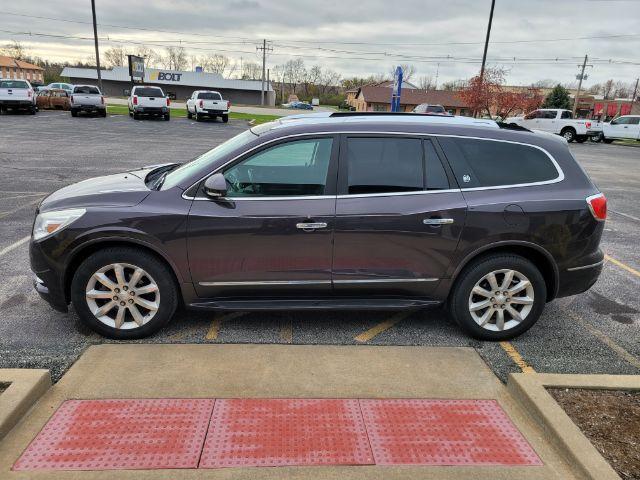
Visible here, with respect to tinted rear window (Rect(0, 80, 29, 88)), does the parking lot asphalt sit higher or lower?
lower

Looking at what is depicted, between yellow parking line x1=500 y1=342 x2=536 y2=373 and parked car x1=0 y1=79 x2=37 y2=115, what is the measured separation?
29.9 metres

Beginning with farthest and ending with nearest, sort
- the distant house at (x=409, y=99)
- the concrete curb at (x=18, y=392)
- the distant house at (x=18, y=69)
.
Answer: the distant house at (x=18, y=69), the distant house at (x=409, y=99), the concrete curb at (x=18, y=392)

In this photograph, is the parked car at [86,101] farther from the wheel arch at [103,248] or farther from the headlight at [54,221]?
the wheel arch at [103,248]

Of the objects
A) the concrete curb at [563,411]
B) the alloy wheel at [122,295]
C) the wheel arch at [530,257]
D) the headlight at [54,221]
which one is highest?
the headlight at [54,221]

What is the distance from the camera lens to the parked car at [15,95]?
26.4 m

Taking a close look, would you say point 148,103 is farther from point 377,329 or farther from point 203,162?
point 377,329

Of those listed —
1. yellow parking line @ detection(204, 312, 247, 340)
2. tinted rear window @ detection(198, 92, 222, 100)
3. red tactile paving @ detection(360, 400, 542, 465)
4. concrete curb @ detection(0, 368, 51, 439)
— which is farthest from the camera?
tinted rear window @ detection(198, 92, 222, 100)

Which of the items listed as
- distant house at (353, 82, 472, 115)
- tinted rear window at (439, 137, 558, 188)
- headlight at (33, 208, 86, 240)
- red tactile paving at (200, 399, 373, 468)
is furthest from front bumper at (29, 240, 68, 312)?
distant house at (353, 82, 472, 115)

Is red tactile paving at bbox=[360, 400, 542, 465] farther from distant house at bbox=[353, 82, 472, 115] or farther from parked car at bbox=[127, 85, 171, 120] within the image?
distant house at bbox=[353, 82, 472, 115]

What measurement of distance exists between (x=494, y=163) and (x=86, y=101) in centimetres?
2908

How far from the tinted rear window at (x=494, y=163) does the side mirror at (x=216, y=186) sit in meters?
1.78

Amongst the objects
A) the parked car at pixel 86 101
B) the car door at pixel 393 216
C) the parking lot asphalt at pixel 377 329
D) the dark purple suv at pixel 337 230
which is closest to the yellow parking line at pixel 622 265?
the parking lot asphalt at pixel 377 329

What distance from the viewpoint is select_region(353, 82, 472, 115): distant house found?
83.9 metres

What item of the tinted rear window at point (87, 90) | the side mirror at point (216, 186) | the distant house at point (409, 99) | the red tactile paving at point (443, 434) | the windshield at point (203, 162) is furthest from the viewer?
the distant house at point (409, 99)
